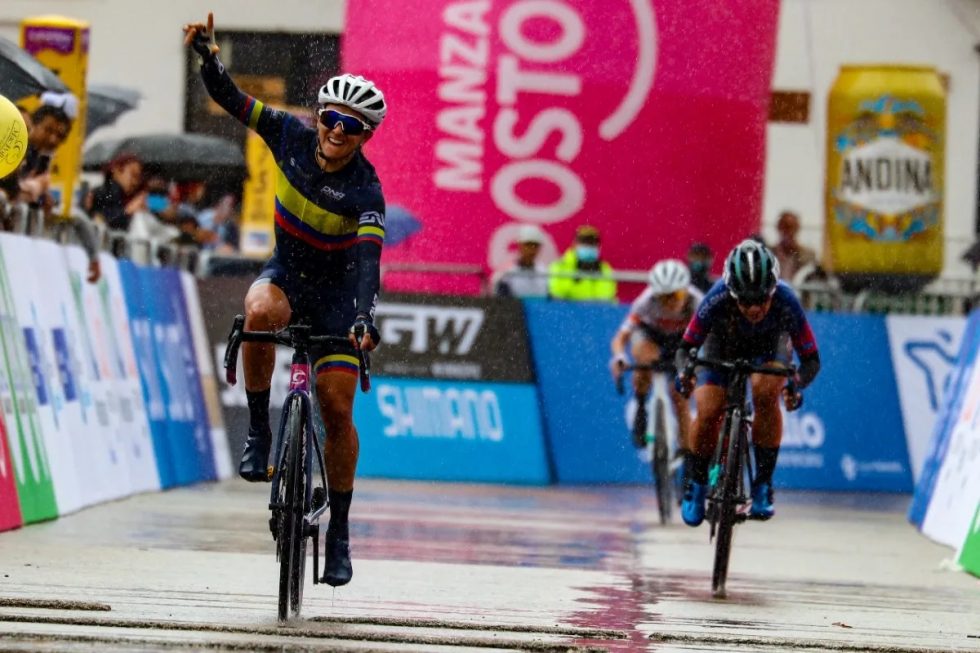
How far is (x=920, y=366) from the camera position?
2305 cm

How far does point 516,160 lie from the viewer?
25.2 metres

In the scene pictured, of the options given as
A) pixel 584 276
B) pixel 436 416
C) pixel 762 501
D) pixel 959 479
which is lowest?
pixel 436 416

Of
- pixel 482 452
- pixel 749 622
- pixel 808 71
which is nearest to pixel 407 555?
pixel 749 622

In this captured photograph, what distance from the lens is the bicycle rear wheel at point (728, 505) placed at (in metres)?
11.7

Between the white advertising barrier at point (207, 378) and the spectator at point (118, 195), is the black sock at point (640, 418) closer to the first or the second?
the white advertising barrier at point (207, 378)

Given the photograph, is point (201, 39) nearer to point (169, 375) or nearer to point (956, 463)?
point (956, 463)

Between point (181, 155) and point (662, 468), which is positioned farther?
point (181, 155)

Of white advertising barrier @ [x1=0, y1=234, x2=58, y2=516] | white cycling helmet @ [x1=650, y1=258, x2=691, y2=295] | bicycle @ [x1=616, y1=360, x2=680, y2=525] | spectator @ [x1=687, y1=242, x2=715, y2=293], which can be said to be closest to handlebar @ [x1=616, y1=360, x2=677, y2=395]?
bicycle @ [x1=616, y1=360, x2=680, y2=525]

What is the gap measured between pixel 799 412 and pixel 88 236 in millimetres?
8983

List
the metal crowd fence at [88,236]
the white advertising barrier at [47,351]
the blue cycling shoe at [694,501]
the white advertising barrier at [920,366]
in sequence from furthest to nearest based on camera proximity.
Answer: the white advertising barrier at [920,366], the metal crowd fence at [88,236], the white advertising barrier at [47,351], the blue cycling shoe at [694,501]

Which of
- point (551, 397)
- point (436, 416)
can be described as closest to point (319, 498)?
point (436, 416)

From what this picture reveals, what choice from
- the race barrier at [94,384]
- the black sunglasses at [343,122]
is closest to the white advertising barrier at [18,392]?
the race barrier at [94,384]

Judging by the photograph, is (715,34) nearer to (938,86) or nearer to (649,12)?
(649,12)

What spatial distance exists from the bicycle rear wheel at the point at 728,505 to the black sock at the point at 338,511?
2780mm
